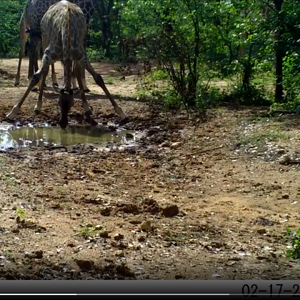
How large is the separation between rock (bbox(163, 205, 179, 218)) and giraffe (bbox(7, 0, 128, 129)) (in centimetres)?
408

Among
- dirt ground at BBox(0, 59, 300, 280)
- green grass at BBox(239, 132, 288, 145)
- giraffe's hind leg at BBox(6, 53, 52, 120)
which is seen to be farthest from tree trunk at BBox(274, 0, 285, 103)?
giraffe's hind leg at BBox(6, 53, 52, 120)

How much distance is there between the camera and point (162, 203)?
237 inches

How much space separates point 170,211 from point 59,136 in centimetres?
395

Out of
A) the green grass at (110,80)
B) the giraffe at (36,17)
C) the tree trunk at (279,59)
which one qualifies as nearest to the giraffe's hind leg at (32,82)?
the giraffe at (36,17)

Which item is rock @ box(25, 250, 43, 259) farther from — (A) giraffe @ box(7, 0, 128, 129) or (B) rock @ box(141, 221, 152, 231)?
(A) giraffe @ box(7, 0, 128, 129)

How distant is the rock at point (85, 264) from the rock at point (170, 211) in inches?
56.7

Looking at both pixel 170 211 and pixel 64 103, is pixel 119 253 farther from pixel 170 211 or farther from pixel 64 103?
pixel 64 103

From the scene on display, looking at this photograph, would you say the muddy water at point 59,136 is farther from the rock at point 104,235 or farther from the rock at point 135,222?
the rock at point 104,235

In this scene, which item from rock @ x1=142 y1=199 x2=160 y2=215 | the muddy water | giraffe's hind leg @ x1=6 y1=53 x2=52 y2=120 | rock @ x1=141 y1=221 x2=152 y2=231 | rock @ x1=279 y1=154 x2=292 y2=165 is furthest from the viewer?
giraffe's hind leg @ x1=6 y1=53 x2=52 y2=120

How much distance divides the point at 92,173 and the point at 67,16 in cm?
379

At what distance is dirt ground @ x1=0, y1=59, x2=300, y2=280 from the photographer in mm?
4395

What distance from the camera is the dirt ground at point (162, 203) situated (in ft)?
14.4

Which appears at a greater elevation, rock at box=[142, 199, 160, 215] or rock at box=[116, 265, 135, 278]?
rock at box=[142, 199, 160, 215]
